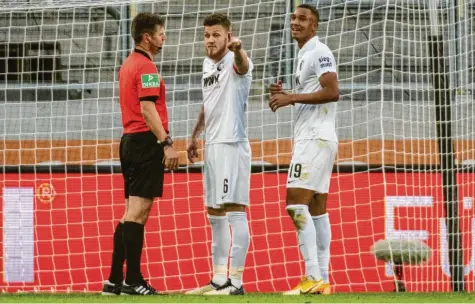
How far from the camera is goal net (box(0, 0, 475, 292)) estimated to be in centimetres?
808

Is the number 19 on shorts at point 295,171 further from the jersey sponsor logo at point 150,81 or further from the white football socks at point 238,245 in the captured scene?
the jersey sponsor logo at point 150,81

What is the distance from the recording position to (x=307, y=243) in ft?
19.8

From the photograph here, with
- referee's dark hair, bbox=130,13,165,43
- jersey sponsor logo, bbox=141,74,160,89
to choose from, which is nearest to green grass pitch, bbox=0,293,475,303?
jersey sponsor logo, bbox=141,74,160,89

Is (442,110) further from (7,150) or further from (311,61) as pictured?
(7,150)

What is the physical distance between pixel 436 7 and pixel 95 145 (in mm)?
2817

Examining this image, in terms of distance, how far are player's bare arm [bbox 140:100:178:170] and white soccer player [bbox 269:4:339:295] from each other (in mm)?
634

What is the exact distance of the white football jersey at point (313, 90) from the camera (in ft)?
20.2

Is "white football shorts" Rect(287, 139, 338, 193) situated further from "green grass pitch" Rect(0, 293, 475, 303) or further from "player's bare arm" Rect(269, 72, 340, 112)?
"green grass pitch" Rect(0, 293, 475, 303)

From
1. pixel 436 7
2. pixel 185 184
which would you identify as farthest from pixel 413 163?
pixel 185 184

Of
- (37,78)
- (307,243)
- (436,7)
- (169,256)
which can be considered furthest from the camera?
(37,78)

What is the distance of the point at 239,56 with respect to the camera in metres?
6.05

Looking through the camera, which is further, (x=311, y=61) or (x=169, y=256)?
(x=169, y=256)

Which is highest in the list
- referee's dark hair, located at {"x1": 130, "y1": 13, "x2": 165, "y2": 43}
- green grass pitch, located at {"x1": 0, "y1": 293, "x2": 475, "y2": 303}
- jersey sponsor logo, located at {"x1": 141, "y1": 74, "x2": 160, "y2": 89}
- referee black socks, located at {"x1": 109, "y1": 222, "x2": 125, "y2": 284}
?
referee's dark hair, located at {"x1": 130, "y1": 13, "x2": 165, "y2": 43}

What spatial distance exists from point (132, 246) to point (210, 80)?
1.08 m
